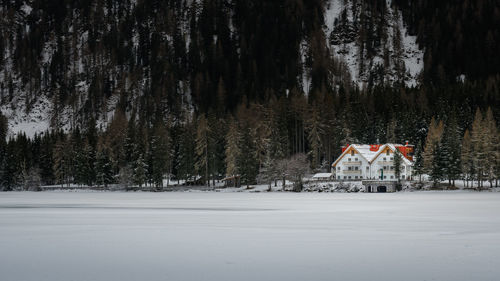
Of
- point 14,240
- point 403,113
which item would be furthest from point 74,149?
point 14,240

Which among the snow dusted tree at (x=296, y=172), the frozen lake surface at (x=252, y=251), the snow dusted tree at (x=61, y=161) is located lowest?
the frozen lake surface at (x=252, y=251)

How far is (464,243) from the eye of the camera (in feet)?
65.0

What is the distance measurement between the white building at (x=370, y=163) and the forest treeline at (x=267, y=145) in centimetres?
413

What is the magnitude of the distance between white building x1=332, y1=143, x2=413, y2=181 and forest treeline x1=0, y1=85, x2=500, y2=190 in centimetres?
413

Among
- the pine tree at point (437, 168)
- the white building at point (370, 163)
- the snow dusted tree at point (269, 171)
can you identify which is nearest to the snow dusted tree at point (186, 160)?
the snow dusted tree at point (269, 171)

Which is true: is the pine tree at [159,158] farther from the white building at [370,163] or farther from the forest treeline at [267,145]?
the white building at [370,163]

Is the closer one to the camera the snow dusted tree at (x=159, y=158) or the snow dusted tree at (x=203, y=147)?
the snow dusted tree at (x=203, y=147)

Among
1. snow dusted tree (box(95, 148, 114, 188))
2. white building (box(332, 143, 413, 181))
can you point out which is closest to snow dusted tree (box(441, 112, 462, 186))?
white building (box(332, 143, 413, 181))

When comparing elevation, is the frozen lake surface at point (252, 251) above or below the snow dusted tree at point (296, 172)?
below

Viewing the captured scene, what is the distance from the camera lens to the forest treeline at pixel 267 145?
291 feet

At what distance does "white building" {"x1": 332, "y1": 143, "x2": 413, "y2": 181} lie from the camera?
10238 centimetres

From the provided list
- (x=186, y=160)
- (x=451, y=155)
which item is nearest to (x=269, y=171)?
(x=186, y=160)

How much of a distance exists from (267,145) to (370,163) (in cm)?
1945

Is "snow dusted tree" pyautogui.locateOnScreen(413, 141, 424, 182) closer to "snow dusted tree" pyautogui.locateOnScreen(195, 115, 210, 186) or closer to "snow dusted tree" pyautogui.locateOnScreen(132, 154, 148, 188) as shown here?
"snow dusted tree" pyautogui.locateOnScreen(195, 115, 210, 186)
